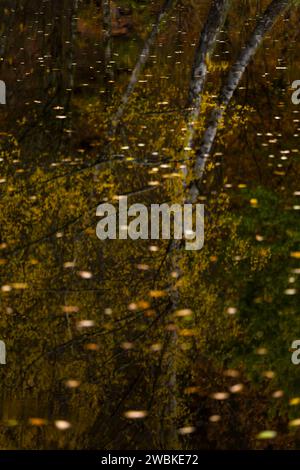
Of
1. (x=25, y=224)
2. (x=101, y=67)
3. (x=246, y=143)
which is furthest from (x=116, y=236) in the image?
(x=101, y=67)

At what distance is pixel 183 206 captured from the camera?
848 cm

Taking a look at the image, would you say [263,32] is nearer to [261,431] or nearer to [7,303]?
[7,303]

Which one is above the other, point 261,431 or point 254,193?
point 254,193

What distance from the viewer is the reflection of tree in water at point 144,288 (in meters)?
5.07

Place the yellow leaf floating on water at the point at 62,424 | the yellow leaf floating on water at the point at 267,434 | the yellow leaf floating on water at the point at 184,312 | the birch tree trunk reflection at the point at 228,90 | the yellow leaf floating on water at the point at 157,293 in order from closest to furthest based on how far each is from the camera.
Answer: the yellow leaf floating on water at the point at 62,424 → the yellow leaf floating on water at the point at 267,434 → the yellow leaf floating on water at the point at 184,312 → the yellow leaf floating on water at the point at 157,293 → the birch tree trunk reflection at the point at 228,90

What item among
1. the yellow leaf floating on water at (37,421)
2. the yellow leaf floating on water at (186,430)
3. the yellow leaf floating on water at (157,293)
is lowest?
the yellow leaf floating on water at (186,430)

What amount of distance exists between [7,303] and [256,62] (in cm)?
1201

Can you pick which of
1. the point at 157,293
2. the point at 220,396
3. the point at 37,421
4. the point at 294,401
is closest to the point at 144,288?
the point at 157,293

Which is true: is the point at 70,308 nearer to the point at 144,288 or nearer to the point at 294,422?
the point at 144,288

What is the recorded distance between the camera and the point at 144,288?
6.69 meters

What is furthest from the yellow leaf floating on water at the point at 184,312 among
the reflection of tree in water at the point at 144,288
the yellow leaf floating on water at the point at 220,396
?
the yellow leaf floating on water at the point at 220,396

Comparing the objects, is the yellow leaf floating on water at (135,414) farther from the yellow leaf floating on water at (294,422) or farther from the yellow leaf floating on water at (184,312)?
the yellow leaf floating on water at (184,312)

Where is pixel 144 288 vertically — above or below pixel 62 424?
above

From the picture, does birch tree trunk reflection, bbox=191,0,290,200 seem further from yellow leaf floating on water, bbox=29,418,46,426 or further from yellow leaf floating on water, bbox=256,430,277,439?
yellow leaf floating on water, bbox=29,418,46,426
